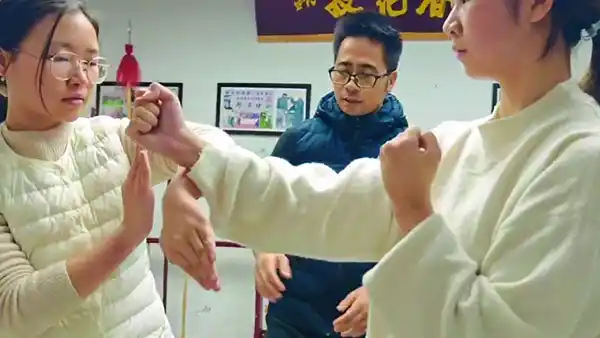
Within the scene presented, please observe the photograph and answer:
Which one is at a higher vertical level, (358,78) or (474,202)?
(358,78)

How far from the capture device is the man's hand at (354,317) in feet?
4.61

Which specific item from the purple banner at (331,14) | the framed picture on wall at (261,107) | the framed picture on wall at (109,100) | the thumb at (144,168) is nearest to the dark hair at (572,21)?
the thumb at (144,168)

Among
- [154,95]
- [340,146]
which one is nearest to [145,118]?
[154,95]

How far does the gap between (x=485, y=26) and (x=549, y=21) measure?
0.08 m

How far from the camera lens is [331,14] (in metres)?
2.82

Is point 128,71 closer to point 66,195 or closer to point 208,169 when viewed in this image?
point 66,195

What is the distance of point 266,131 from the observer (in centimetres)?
294

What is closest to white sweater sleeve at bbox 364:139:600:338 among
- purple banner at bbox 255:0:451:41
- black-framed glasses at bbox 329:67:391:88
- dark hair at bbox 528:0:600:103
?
dark hair at bbox 528:0:600:103

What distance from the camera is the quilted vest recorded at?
1156 millimetres

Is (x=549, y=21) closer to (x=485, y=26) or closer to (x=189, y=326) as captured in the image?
(x=485, y=26)

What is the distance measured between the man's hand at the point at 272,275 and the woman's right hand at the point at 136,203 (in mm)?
495

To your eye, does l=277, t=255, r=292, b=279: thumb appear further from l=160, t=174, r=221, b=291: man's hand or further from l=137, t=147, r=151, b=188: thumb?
l=160, t=174, r=221, b=291: man's hand

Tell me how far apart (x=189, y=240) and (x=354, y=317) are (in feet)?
2.17

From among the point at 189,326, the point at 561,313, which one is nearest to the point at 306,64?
Answer: the point at 189,326
